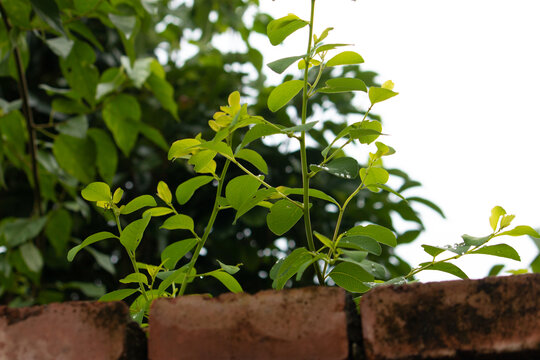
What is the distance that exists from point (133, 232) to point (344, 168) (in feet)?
0.81

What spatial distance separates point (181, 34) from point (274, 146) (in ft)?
3.04

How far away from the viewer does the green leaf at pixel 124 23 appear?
1.40 metres

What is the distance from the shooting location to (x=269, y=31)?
665 millimetres

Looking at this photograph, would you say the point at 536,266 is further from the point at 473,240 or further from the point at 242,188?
the point at 242,188

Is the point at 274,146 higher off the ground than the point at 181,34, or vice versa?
the point at 181,34

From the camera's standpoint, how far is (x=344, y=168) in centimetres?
62

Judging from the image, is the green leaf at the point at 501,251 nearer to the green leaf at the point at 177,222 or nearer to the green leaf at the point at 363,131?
the green leaf at the point at 363,131

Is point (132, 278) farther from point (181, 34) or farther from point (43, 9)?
point (181, 34)

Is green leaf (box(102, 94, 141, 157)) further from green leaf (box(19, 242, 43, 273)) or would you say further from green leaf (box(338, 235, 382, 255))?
green leaf (box(338, 235, 382, 255))

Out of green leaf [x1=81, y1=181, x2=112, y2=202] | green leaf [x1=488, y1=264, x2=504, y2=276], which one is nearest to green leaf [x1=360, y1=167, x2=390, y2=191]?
green leaf [x1=81, y1=181, x2=112, y2=202]

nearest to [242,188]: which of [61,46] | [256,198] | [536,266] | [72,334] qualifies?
[256,198]

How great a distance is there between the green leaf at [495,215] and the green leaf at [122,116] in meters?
1.16

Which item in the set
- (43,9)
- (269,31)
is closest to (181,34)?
(43,9)

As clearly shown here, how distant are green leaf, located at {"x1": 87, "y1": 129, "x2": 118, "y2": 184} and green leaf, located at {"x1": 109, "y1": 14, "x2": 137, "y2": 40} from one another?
0.36 m
